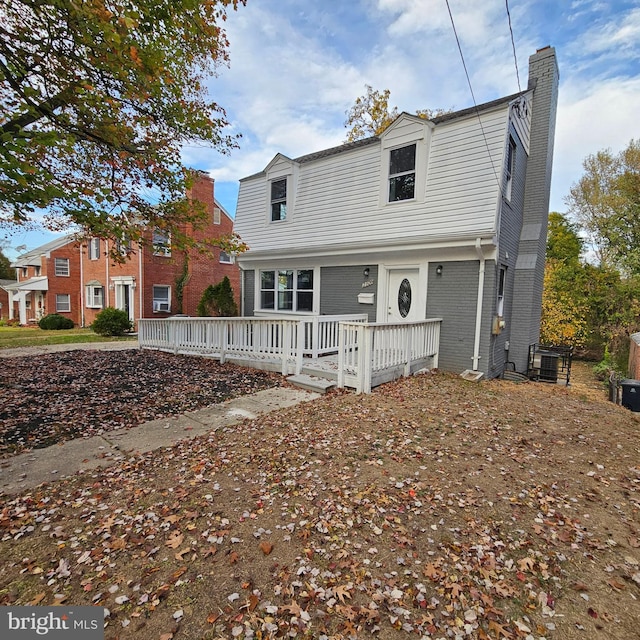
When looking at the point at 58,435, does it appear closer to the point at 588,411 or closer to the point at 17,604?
the point at 17,604

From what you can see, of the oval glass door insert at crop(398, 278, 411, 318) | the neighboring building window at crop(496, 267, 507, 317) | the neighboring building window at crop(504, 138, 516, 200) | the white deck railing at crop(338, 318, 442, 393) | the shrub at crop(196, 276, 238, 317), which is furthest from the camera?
the shrub at crop(196, 276, 238, 317)

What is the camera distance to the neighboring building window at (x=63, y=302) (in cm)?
2402

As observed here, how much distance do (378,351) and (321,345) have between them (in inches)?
76.8

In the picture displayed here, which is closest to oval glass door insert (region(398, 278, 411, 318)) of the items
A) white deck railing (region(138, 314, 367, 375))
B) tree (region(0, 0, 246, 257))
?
white deck railing (region(138, 314, 367, 375))

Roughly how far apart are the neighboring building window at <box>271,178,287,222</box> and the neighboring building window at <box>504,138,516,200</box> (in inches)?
242

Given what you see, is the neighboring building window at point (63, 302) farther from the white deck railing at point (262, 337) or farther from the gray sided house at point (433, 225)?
the gray sided house at point (433, 225)

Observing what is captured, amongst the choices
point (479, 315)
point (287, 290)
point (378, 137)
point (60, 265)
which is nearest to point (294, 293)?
point (287, 290)

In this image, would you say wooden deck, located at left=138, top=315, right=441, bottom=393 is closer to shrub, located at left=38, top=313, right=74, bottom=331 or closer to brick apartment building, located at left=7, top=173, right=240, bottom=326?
brick apartment building, located at left=7, top=173, right=240, bottom=326

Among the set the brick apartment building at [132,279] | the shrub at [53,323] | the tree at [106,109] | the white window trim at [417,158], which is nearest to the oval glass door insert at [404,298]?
the white window trim at [417,158]

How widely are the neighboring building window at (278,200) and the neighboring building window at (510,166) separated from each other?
6149 millimetres

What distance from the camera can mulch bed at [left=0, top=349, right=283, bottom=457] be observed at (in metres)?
4.66

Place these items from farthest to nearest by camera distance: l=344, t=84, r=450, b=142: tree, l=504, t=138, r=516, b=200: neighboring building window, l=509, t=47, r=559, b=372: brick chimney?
l=344, t=84, r=450, b=142: tree, l=509, t=47, r=559, b=372: brick chimney, l=504, t=138, r=516, b=200: neighboring building window

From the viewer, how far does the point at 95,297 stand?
2239 centimetres

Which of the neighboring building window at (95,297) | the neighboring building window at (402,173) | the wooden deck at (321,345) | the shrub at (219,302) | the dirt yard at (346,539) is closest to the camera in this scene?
the dirt yard at (346,539)
